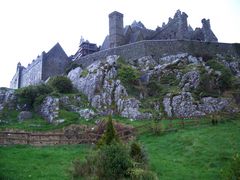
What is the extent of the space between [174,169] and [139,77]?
2721 centimetres

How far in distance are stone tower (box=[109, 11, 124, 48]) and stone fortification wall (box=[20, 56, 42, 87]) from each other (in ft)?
42.3

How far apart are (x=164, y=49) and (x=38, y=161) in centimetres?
3420

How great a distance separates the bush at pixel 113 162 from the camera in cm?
1858

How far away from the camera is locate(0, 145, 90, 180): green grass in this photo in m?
20.8

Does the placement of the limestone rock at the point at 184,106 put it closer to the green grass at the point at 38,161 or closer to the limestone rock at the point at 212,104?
the limestone rock at the point at 212,104

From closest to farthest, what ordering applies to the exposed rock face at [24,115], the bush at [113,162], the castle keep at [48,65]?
the bush at [113,162]
the exposed rock face at [24,115]
the castle keep at [48,65]

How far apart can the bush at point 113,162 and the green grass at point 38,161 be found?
2635 millimetres

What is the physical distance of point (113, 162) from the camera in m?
18.8

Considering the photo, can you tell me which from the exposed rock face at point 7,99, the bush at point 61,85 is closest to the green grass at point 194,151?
the bush at point 61,85

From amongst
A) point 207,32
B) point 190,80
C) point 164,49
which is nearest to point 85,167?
point 190,80

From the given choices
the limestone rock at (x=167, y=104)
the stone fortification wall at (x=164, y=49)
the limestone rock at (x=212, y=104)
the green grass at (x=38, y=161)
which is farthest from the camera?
the stone fortification wall at (x=164, y=49)

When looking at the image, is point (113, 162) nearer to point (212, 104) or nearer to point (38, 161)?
point (38, 161)

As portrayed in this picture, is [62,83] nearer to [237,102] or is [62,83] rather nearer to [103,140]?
[237,102]

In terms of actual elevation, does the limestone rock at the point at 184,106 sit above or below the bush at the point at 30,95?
below
